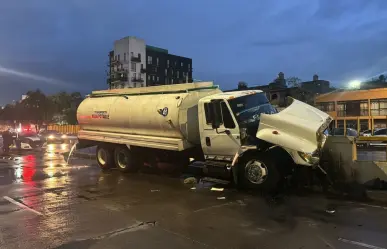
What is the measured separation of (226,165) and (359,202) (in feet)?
11.1

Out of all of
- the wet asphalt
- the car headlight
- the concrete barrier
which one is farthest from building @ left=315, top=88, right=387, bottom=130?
the wet asphalt

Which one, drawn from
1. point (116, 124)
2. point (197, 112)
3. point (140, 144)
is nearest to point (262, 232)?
point (197, 112)

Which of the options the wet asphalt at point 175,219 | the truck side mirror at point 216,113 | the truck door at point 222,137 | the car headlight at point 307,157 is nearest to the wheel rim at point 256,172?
the wet asphalt at point 175,219

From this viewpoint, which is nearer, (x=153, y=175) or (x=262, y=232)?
(x=262, y=232)

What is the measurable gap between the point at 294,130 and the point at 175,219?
370 cm

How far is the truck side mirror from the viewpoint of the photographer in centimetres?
998

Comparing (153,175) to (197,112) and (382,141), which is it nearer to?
(197,112)

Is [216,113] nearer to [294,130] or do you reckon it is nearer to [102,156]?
[294,130]

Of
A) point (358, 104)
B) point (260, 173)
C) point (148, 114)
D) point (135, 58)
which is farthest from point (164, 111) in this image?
point (135, 58)

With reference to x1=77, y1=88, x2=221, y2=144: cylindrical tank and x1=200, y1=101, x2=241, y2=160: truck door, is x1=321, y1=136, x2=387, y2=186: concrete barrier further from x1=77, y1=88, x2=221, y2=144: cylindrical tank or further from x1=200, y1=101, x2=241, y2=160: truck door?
x1=77, y1=88, x2=221, y2=144: cylindrical tank

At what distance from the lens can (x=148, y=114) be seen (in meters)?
12.0

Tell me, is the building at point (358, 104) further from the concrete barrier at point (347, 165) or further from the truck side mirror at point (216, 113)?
the truck side mirror at point (216, 113)

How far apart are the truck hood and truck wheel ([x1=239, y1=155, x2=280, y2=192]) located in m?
0.65

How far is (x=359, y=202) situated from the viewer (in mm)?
8281
